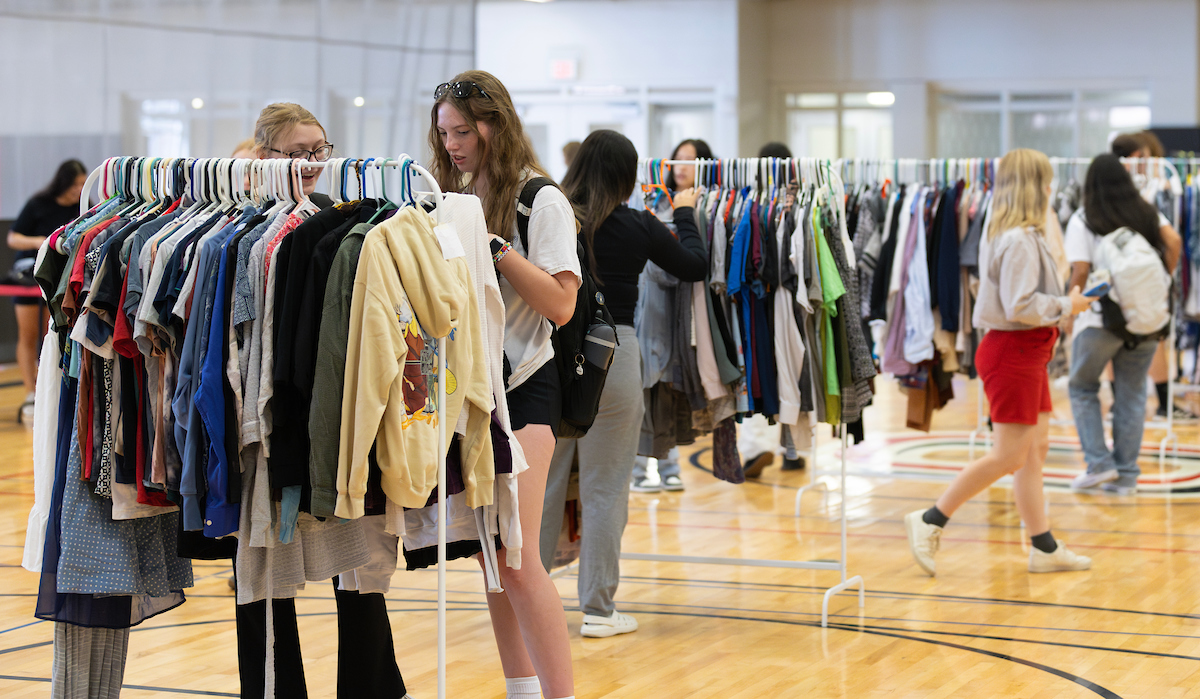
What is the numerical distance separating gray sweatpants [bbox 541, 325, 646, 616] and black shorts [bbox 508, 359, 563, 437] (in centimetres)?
88

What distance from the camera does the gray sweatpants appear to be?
3.74 m

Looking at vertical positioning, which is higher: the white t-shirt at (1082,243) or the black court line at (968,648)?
the white t-shirt at (1082,243)

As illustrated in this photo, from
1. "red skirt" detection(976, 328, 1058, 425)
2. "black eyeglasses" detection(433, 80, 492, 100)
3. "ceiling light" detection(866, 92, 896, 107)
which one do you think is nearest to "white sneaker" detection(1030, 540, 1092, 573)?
"red skirt" detection(976, 328, 1058, 425)

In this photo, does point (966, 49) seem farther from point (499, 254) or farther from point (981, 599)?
point (499, 254)

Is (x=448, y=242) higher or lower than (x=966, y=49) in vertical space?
lower

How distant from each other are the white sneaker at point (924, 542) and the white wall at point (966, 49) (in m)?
9.91

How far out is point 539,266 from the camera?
2.71 meters

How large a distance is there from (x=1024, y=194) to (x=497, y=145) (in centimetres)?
Result: 253

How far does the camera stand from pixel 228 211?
2736 millimetres

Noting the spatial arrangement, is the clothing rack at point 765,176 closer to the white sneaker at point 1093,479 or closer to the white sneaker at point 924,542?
the white sneaker at point 924,542

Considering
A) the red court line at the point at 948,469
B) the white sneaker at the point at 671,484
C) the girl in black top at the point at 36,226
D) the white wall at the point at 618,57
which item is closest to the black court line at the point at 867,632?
the white sneaker at the point at 671,484

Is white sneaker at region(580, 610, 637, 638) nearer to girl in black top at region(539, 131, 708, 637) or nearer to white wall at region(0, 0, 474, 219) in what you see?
girl in black top at region(539, 131, 708, 637)

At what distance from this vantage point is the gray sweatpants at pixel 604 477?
374cm

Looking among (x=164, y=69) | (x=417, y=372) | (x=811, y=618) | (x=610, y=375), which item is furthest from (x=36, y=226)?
(x=417, y=372)
